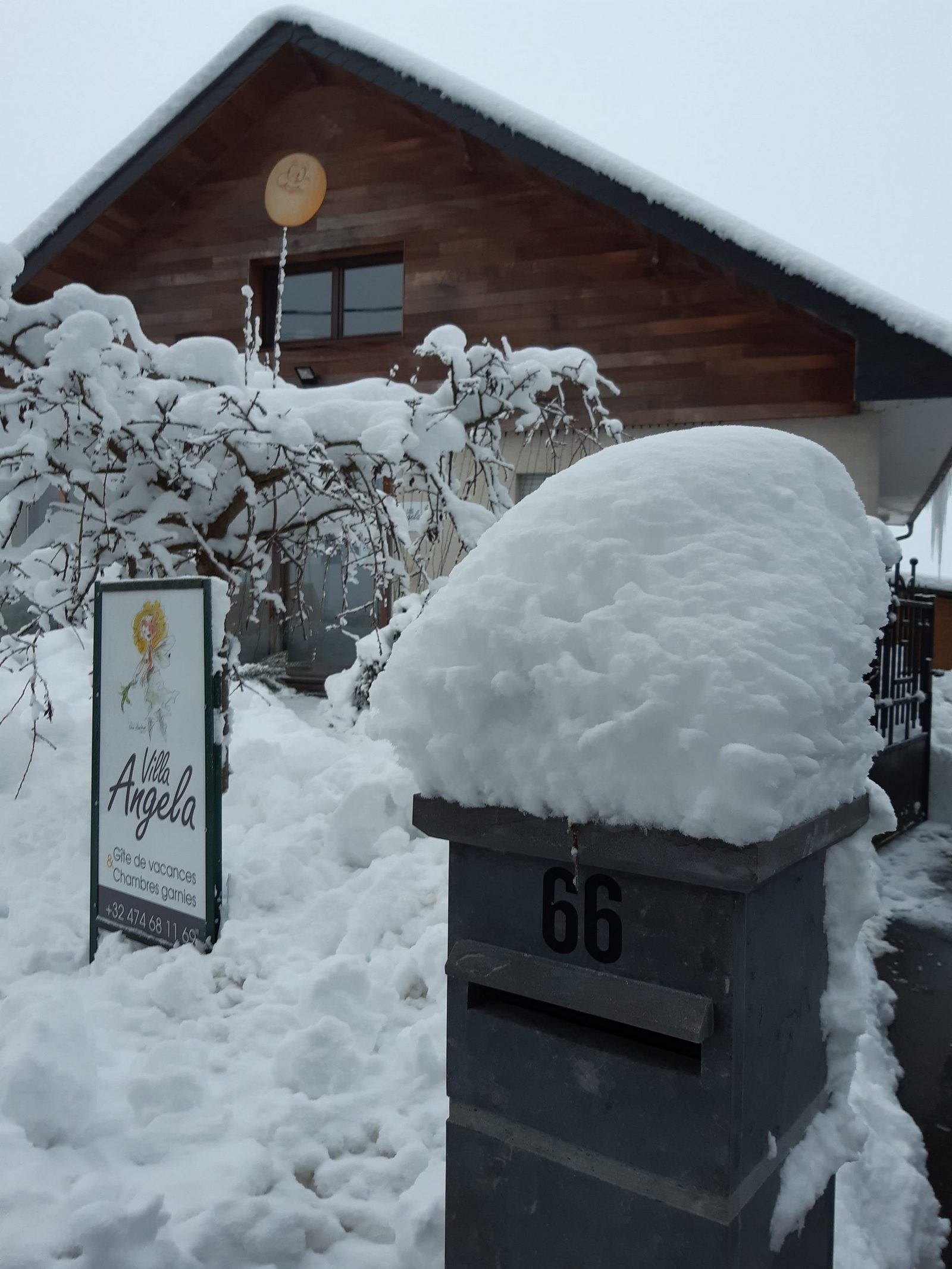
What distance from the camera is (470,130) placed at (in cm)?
897

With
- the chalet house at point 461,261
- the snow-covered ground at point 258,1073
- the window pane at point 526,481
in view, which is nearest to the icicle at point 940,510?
the chalet house at point 461,261

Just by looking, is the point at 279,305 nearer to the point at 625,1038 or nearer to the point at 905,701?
the point at 625,1038

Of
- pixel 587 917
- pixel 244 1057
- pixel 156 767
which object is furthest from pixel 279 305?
pixel 587 917

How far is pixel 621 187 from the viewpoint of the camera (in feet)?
27.2

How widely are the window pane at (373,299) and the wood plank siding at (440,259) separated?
11.6 inches

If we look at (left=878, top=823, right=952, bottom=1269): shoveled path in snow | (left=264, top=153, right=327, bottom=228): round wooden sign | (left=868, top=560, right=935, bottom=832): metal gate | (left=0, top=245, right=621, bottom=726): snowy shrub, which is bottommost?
(left=878, top=823, right=952, bottom=1269): shoveled path in snow

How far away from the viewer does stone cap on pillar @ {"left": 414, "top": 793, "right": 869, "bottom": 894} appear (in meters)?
1.50

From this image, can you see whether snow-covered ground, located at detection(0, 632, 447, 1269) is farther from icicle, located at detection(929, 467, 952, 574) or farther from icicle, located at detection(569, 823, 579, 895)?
icicle, located at detection(929, 467, 952, 574)

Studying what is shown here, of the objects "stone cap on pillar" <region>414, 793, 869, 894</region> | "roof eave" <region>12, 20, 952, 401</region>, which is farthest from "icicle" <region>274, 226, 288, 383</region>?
"stone cap on pillar" <region>414, 793, 869, 894</region>

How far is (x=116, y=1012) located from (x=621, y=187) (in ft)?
26.2

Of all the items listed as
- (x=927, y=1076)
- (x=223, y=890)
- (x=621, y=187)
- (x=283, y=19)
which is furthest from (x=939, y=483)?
(x=223, y=890)

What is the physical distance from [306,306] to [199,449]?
7189 mm

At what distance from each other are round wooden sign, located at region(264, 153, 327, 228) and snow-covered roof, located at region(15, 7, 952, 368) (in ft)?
3.22

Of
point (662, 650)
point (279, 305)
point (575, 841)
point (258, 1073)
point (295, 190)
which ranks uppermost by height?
point (295, 190)
